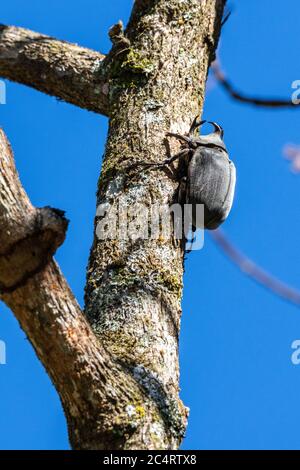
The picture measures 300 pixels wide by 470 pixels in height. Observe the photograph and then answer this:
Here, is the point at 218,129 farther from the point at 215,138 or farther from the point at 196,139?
the point at 196,139

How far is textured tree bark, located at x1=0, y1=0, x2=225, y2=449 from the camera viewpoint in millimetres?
2018

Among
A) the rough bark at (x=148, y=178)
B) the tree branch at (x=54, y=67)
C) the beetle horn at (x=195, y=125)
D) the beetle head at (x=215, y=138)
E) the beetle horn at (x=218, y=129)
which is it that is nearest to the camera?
the rough bark at (x=148, y=178)

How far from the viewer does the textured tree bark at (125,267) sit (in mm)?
2018

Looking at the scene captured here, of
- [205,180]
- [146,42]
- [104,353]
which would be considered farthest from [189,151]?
[104,353]

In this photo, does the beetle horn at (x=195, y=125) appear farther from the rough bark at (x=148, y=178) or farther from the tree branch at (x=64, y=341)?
the tree branch at (x=64, y=341)

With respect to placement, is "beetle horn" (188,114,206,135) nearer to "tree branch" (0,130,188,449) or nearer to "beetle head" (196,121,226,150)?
"beetle head" (196,121,226,150)

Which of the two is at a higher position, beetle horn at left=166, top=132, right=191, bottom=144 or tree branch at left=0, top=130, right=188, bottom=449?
beetle horn at left=166, top=132, right=191, bottom=144

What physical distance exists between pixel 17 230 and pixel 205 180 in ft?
5.31

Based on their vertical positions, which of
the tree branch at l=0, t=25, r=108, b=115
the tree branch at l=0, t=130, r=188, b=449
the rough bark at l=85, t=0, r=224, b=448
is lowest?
the tree branch at l=0, t=130, r=188, b=449

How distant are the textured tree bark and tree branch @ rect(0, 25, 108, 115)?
0.05 feet

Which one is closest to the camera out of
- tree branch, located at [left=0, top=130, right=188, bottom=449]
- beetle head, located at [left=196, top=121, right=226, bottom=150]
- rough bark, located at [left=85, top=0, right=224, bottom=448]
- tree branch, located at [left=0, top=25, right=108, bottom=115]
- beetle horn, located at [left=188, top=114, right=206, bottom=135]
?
tree branch, located at [left=0, top=130, right=188, bottom=449]

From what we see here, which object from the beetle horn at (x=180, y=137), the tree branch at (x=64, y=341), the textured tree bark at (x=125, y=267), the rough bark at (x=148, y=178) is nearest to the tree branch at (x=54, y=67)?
the textured tree bark at (x=125, y=267)

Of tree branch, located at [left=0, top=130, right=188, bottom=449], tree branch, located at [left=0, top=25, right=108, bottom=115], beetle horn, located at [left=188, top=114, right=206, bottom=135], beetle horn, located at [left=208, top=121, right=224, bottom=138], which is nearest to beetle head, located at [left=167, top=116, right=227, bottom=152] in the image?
beetle horn, located at [left=188, top=114, right=206, bottom=135]

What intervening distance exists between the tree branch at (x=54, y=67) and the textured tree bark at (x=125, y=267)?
0.05 ft
